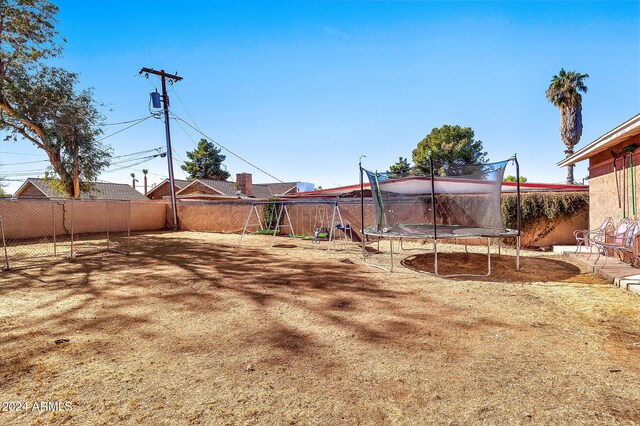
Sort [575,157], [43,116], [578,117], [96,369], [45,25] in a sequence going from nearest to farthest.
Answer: [96,369], [575,157], [45,25], [43,116], [578,117]

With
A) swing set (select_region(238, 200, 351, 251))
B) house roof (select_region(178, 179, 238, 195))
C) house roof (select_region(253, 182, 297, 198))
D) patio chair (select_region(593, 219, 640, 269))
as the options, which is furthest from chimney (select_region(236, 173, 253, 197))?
patio chair (select_region(593, 219, 640, 269))

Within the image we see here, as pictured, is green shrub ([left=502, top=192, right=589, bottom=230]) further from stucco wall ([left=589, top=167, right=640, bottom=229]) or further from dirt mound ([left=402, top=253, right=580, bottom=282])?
dirt mound ([left=402, top=253, right=580, bottom=282])

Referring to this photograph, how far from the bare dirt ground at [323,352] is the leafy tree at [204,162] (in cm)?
3468

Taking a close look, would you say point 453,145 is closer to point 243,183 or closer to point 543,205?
point 243,183

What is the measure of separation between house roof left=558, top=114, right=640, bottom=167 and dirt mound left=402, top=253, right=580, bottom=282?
2514 mm

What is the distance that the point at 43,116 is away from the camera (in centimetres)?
1253

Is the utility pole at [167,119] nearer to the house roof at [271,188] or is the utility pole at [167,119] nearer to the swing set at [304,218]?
the swing set at [304,218]

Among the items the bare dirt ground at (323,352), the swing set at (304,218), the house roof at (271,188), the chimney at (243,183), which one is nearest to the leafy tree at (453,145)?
the house roof at (271,188)

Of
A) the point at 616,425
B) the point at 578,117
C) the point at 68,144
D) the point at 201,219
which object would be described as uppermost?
the point at 578,117

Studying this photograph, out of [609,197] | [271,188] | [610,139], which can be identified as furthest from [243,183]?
[610,139]

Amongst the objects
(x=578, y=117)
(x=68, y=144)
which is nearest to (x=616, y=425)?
(x=68, y=144)

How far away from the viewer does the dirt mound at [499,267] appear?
19.0ft

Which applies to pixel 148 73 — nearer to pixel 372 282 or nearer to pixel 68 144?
pixel 68 144

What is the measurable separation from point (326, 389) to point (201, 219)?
15.5 m
